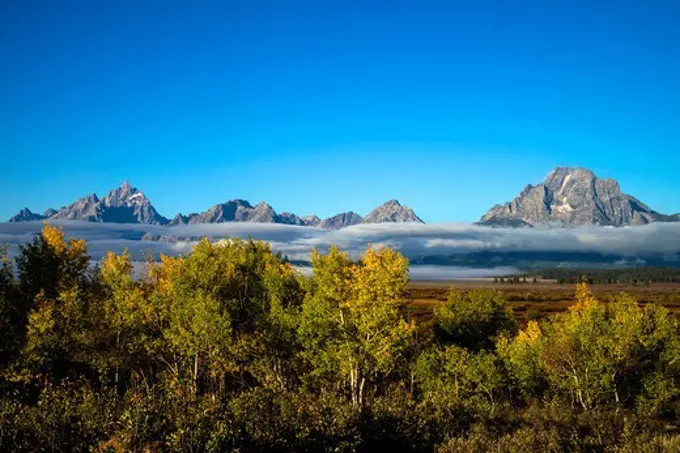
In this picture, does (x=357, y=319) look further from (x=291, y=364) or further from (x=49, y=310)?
(x=49, y=310)

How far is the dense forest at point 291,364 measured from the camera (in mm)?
20266

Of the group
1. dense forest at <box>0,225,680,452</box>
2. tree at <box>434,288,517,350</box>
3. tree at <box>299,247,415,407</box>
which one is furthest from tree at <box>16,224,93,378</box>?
tree at <box>434,288,517,350</box>

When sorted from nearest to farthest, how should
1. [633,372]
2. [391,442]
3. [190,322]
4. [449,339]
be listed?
[391,442] → [190,322] → [633,372] → [449,339]

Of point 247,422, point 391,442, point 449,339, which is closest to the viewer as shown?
point 247,422

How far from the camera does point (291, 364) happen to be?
192 feet

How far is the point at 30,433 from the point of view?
18.9 meters

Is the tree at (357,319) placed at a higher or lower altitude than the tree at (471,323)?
higher

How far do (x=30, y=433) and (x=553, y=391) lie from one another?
6941 centimetres

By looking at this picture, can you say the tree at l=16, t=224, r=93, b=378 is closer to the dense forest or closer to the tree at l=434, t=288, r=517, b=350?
the dense forest

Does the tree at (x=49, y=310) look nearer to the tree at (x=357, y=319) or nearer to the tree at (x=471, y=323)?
the tree at (x=357, y=319)

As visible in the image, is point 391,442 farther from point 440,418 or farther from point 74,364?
point 74,364

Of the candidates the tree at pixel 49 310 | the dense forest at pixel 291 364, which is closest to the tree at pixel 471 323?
the dense forest at pixel 291 364

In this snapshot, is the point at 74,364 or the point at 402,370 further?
the point at 402,370

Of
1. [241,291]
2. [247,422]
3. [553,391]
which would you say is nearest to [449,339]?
[553,391]
